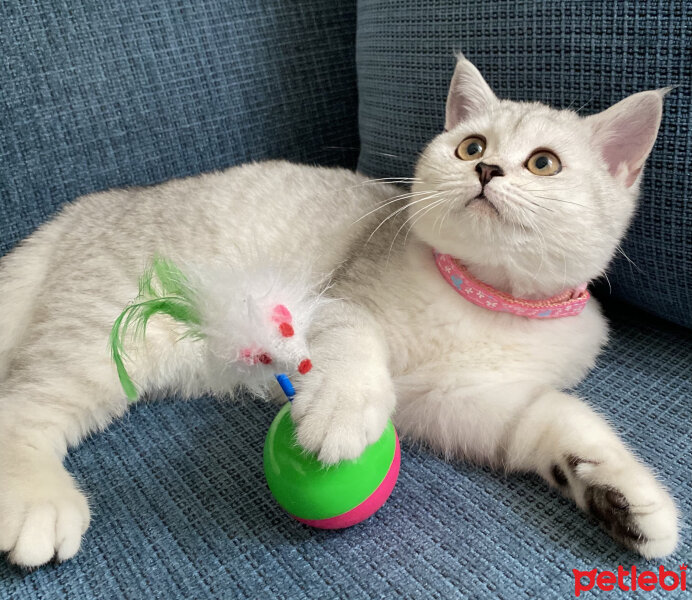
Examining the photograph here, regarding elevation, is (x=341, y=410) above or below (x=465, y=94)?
below

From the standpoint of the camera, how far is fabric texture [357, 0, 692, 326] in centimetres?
117

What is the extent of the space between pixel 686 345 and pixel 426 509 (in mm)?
805

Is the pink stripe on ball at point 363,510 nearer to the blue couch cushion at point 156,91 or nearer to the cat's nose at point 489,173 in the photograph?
the cat's nose at point 489,173

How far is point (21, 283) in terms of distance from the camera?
4.68 feet

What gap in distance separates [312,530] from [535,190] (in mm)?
672

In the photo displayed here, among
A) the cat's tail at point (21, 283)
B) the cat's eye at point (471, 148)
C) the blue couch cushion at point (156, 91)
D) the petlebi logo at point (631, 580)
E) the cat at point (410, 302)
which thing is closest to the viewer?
the petlebi logo at point (631, 580)

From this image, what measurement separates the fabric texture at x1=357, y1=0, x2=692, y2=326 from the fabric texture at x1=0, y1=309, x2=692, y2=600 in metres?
0.31

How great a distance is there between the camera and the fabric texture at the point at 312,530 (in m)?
0.90

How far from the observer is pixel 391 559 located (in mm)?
930

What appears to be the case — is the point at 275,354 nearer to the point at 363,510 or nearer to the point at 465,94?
the point at 363,510

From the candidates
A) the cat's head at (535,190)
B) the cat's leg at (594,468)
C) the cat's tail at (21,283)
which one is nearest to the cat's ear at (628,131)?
the cat's head at (535,190)

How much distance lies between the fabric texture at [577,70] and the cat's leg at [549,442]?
1.35ft

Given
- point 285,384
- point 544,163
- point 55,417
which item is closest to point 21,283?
point 55,417

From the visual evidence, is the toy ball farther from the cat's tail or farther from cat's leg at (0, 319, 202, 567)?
the cat's tail
